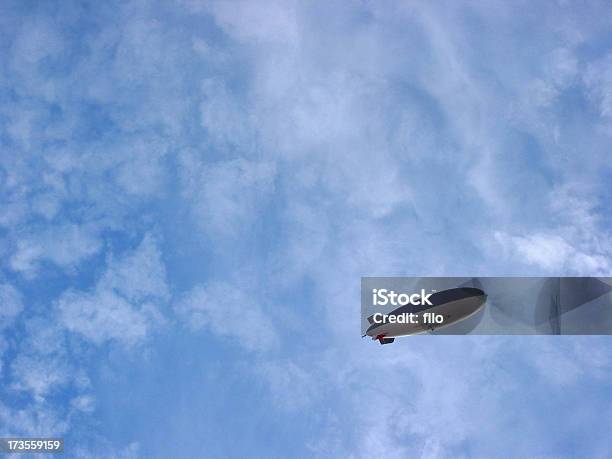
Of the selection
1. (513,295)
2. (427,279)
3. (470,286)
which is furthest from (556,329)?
(427,279)

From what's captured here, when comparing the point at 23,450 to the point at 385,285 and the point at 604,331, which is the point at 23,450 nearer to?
the point at 385,285

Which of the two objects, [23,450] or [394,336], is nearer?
[23,450]

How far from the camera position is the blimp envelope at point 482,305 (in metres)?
52.5

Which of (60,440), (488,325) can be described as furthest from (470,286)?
(60,440)

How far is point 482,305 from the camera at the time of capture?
2090 inches

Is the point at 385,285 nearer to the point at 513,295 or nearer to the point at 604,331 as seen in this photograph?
the point at 513,295

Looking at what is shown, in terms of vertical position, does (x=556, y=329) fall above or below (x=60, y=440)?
above

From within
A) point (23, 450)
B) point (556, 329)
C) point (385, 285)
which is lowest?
point (23, 450)

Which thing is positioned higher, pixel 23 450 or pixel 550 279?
pixel 550 279

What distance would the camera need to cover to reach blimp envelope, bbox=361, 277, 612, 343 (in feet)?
172

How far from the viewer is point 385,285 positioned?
53469mm

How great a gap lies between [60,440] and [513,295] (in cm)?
4287

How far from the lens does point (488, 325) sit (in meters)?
52.2

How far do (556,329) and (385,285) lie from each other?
15885 mm
